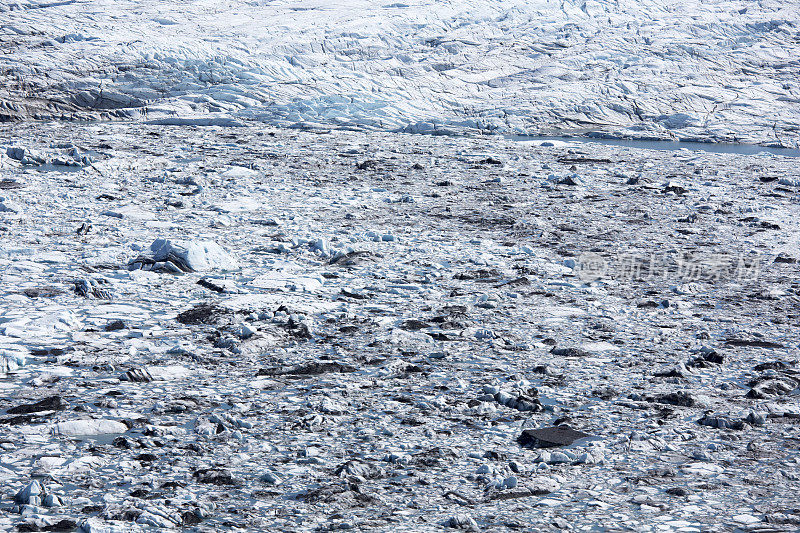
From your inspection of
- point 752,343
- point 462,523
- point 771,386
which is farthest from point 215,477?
point 752,343

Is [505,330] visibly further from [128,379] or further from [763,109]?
[763,109]

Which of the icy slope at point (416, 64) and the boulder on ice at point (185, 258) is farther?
the icy slope at point (416, 64)

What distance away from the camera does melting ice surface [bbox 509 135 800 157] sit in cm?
1377

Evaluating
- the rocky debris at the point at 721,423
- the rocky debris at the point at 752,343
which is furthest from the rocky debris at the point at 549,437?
the rocky debris at the point at 752,343

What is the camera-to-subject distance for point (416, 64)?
18.3 m

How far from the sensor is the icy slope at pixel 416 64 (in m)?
15.2

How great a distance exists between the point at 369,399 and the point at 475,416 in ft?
1.70

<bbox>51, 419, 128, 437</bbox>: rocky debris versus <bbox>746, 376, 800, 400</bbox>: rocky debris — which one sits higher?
<bbox>746, 376, 800, 400</bbox>: rocky debris

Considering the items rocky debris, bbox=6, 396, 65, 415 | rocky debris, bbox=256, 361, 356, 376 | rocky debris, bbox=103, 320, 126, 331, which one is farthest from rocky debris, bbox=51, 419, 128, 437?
rocky debris, bbox=103, 320, 126, 331

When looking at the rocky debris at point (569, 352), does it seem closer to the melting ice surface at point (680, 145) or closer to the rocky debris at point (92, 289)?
the rocky debris at point (92, 289)

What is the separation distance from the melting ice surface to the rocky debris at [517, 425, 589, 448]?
403 inches

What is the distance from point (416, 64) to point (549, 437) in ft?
51.5

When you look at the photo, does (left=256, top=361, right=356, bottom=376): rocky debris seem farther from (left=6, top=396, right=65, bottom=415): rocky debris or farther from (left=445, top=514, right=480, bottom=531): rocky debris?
(left=445, top=514, right=480, bottom=531): rocky debris

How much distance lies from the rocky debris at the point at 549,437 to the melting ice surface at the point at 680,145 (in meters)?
10.2
